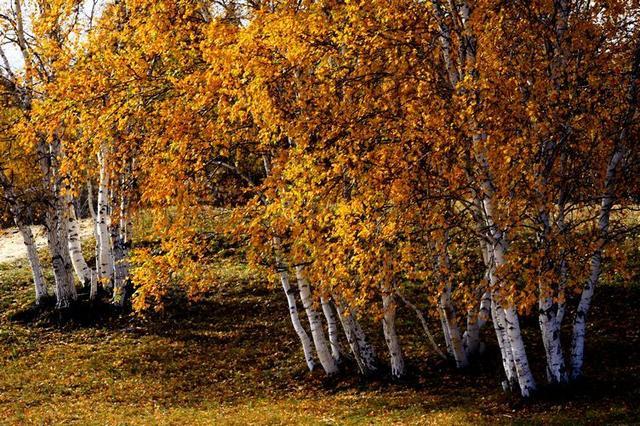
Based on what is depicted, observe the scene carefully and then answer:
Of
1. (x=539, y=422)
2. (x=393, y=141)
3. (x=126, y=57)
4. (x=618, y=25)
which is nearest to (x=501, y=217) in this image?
(x=393, y=141)

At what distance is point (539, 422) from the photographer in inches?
520

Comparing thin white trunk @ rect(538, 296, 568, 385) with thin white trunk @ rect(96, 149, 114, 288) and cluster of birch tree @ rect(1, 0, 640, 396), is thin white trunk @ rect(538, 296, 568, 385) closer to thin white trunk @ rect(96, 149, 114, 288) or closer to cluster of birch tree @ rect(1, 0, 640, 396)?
cluster of birch tree @ rect(1, 0, 640, 396)

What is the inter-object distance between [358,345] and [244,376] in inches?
148

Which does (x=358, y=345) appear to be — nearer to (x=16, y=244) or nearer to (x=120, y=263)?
(x=120, y=263)

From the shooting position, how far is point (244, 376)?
20.7m

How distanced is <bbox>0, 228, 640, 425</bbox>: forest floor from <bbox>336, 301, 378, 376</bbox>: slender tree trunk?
0.46 metres

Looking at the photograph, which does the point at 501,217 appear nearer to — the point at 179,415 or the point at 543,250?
the point at 543,250

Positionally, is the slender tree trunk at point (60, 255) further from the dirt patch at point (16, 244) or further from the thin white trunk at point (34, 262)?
the dirt patch at point (16, 244)

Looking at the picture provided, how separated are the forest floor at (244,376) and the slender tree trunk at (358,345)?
462 mm

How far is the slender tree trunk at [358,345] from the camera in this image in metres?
18.7

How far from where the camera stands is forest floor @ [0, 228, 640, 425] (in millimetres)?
15086

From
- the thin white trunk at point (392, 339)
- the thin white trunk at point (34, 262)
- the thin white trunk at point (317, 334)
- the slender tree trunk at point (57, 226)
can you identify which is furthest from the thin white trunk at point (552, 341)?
the thin white trunk at point (34, 262)

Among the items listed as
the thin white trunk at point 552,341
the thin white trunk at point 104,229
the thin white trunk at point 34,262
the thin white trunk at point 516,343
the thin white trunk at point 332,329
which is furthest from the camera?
the thin white trunk at point 34,262

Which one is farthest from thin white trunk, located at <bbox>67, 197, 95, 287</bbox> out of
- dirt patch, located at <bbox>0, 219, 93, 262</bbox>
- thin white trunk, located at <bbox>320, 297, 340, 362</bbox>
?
thin white trunk, located at <bbox>320, 297, 340, 362</bbox>
